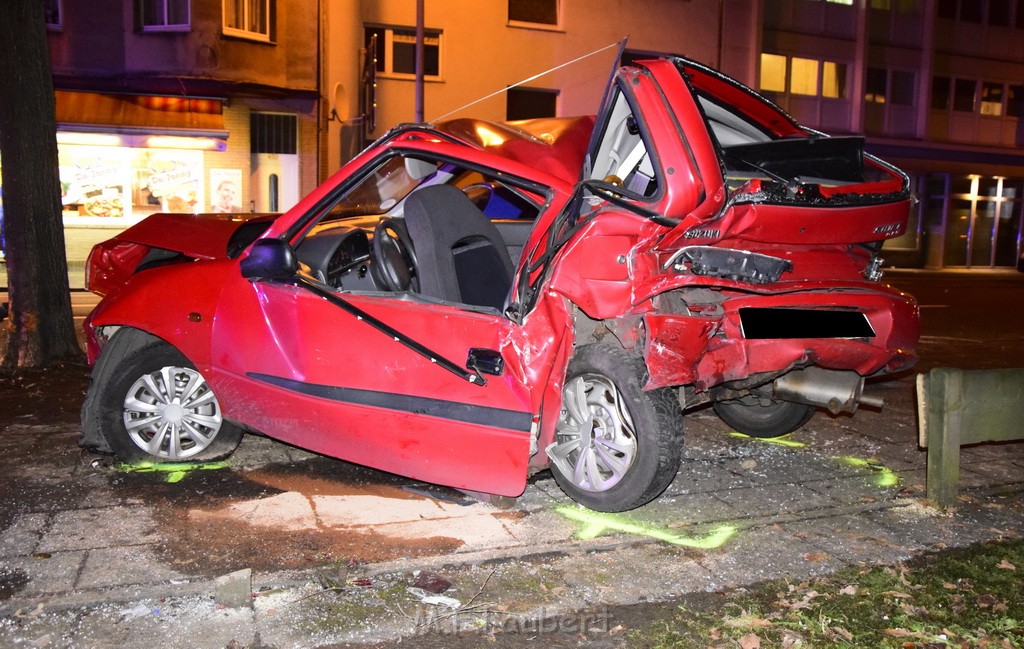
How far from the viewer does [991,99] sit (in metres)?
34.1

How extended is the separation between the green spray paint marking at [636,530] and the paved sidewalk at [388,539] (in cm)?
1

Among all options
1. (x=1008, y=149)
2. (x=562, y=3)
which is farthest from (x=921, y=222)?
(x=562, y=3)

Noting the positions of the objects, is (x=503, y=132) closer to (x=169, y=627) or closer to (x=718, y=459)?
(x=718, y=459)

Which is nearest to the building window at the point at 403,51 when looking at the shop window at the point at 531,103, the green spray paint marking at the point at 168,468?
the shop window at the point at 531,103

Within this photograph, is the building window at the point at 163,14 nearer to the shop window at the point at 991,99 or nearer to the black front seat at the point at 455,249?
the black front seat at the point at 455,249

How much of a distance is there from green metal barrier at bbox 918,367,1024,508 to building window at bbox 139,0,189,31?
65.1 ft

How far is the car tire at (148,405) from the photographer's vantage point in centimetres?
512

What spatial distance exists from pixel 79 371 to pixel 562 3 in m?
20.6

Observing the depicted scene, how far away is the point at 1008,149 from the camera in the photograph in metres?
34.0

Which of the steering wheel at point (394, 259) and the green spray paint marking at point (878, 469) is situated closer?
the steering wheel at point (394, 259)

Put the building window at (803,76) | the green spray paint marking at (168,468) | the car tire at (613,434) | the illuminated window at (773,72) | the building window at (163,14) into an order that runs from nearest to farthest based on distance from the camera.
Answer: the car tire at (613,434)
the green spray paint marking at (168,468)
the building window at (163,14)
the illuminated window at (773,72)
the building window at (803,76)

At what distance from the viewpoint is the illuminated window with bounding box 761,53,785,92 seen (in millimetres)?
30406

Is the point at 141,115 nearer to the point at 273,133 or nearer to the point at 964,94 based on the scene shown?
the point at 273,133

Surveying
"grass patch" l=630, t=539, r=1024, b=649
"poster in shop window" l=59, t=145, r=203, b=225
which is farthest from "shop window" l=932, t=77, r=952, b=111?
"grass patch" l=630, t=539, r=1024, b=649
